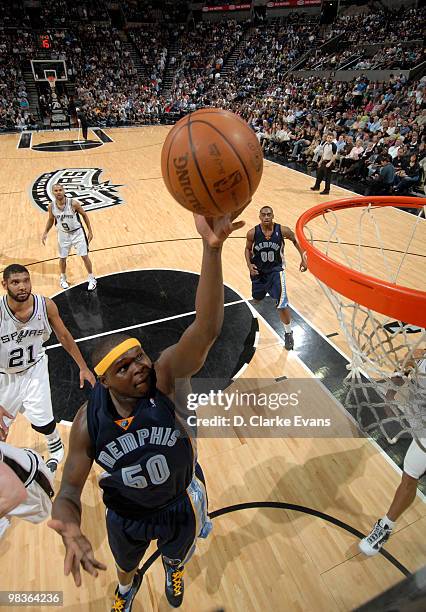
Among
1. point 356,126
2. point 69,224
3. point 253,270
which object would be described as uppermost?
point 356,126

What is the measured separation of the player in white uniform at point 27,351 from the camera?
2.95m

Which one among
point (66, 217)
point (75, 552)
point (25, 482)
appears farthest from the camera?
Answer: point (66, 217)

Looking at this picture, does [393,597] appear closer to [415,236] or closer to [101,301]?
[101,301]

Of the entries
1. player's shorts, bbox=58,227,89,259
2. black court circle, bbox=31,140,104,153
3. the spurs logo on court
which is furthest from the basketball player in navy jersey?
black court circle, bbox=31,140,104,153

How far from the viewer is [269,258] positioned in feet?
14.8

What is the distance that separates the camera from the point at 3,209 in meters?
9.60

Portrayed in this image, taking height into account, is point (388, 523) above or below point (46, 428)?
below

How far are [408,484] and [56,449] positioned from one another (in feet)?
9.11

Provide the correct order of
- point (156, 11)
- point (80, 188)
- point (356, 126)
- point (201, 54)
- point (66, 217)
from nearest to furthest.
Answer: point (66, 217)
point (80, 188)
point (356, 126)
point (201, 54)
point (156, 11)

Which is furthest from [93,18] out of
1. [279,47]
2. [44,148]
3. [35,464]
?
[35,464]

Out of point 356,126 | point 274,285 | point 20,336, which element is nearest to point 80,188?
point 274,285

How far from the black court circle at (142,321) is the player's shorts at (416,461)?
210 centimetres

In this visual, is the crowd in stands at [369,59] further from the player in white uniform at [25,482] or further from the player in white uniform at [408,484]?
the player in white uniform at [25,482]

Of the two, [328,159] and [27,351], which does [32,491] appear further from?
[328,159]
